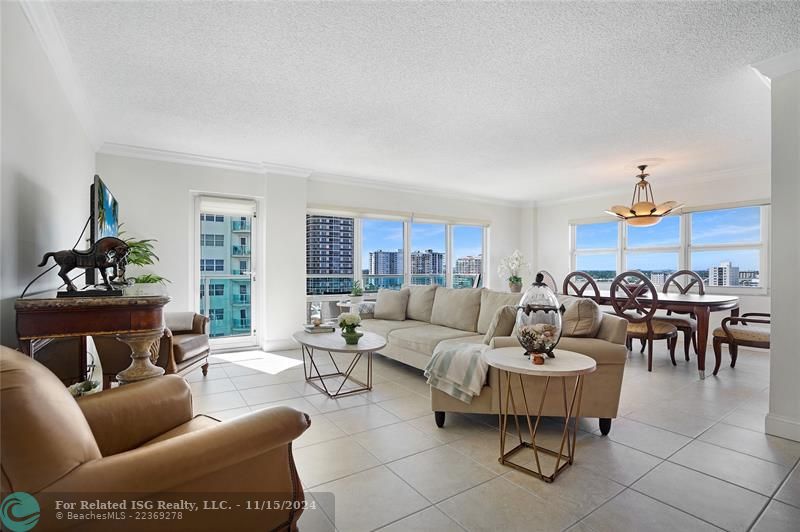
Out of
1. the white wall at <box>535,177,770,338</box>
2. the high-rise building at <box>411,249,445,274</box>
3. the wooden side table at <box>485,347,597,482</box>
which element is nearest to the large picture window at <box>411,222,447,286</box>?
the high-rise building at <box>411,249,445,274</box>

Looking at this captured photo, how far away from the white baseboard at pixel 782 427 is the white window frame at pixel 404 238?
443 cm

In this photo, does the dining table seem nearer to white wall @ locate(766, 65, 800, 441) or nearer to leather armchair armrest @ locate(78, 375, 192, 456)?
white wall @ locate(766, 65, 800, 441)

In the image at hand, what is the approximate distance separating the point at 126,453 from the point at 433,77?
2.70 meters

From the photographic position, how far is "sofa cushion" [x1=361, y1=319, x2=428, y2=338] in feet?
14.4

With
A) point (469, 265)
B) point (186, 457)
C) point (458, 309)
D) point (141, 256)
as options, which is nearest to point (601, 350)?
point (458, 309)

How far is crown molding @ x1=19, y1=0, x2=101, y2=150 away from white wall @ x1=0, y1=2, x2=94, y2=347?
42 millimetres

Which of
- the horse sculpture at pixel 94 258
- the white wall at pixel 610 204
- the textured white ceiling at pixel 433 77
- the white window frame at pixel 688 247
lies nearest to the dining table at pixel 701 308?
the white window frame at pixel 688 247

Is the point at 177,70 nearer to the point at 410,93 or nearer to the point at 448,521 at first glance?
the point at 410,93

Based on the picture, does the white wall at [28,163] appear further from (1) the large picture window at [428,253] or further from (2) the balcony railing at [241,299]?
(1) the large picture window at [428,253]

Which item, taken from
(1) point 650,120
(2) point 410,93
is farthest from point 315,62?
(1) point 650,120

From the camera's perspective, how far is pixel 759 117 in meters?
3.48

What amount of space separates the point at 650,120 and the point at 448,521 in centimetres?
367

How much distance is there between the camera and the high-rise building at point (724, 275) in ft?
18.1

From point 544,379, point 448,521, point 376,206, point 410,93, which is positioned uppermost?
point 410,93
